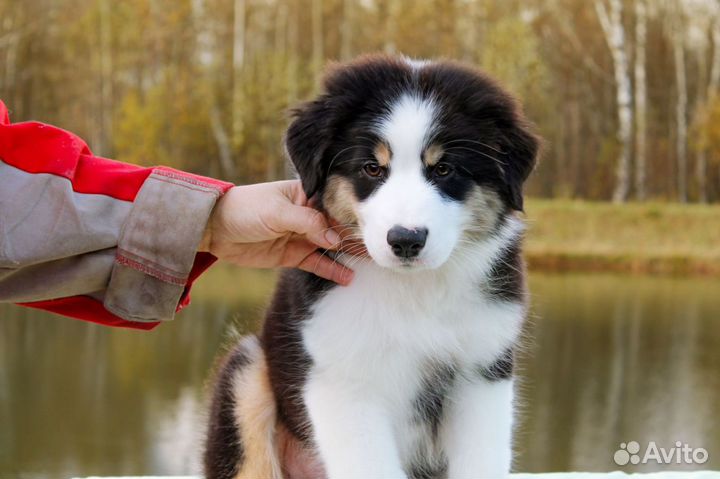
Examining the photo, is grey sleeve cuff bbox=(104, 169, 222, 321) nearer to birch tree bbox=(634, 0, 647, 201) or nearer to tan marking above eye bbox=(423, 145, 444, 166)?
tan marking above eye bbox=(423, 145, 444, 166)

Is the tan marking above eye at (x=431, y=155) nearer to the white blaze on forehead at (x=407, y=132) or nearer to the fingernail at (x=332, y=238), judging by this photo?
the white blaze on forehead at (x=407, y=132)

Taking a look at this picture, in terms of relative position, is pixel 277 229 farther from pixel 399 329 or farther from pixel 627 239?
pixel 627 239

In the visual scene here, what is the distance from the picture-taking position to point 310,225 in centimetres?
212

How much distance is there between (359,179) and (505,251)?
42 cm

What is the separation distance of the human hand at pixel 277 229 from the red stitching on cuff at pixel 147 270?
6.7 inches

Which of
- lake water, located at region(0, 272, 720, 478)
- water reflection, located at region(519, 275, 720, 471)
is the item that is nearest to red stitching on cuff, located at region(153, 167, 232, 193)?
lake water, located at region(0, 272, 720, 478)

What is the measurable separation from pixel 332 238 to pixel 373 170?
20 centimetres

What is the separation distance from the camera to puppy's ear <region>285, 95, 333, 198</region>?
6.78 ft

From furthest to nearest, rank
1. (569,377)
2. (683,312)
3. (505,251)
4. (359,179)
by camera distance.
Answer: (683,312) → (569,377) → (505,251) → (359,179)

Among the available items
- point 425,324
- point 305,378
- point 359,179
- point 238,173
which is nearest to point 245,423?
point 305,378

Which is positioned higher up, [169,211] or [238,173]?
[169,211]

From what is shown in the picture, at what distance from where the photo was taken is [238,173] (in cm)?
1678

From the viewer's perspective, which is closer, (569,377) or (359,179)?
(359,179)

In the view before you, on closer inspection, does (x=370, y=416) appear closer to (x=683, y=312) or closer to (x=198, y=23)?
(x=683, y=312)
